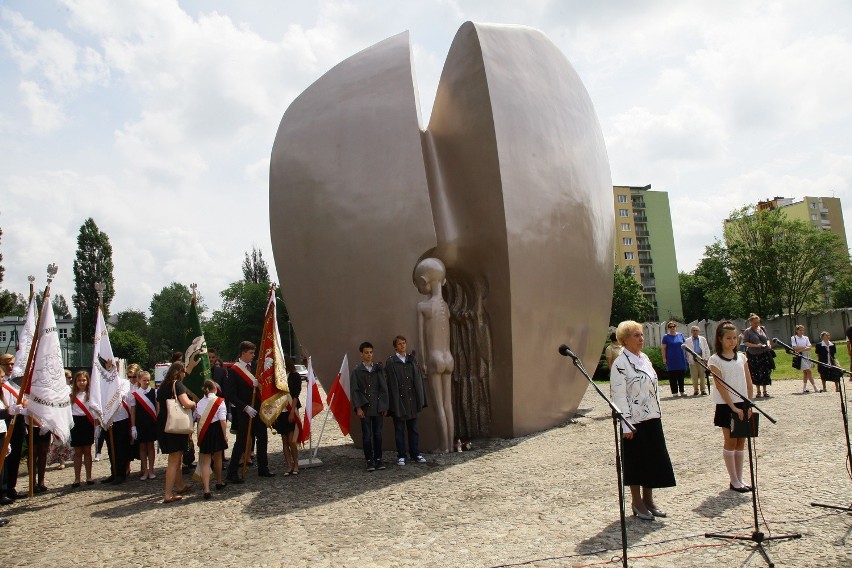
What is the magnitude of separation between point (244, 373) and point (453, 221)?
12.6ft

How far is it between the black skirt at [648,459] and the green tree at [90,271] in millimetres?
55338

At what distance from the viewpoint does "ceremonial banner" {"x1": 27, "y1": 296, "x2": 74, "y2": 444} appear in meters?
8.32

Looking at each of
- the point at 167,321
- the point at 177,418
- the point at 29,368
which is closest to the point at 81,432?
the point at 29,368

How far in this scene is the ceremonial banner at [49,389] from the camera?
328 inches

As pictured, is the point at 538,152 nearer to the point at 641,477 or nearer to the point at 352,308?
the point at 352,308

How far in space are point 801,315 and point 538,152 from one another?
4915cm

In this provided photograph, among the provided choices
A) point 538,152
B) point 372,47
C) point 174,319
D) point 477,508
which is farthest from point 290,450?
point 174,319

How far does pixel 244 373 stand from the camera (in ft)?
29.3

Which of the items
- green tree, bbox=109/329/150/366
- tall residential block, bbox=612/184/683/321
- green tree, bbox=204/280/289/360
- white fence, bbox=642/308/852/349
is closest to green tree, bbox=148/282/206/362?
green tree, bbox=204/280/289/360

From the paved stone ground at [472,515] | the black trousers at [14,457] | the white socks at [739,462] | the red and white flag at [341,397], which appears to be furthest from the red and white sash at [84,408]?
the white socks at [739,462]

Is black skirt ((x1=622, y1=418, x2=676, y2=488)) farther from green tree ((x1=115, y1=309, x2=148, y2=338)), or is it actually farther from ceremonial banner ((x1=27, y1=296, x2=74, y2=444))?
green tree ((x1=115, y1=309, x2=148, y2=338))

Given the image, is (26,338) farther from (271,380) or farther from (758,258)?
(758,258)

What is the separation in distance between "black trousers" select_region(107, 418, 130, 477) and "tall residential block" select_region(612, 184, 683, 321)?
7201cm

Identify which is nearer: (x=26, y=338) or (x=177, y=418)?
(x=177, y=418)
